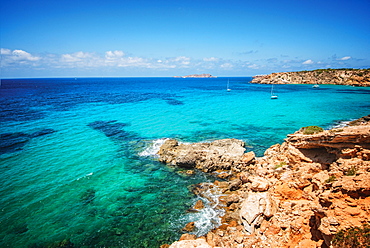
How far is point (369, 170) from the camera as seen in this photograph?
1057 centimetres

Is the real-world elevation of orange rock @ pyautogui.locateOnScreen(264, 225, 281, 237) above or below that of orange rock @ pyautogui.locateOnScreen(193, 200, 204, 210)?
above

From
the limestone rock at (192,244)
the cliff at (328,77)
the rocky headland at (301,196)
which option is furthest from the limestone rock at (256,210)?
the cliff at (328,77)

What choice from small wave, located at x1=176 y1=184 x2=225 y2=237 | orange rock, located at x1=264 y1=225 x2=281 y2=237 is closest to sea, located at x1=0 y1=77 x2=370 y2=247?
small wave, located at x1=176 y1=184 x2=225 y2=237

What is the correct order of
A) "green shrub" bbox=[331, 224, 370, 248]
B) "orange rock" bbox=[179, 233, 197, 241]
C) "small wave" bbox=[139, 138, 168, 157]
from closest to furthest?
"green shrub" bbox=[331, 224, 370, 248] < "orange rock" bbox=[179, 233, 197, 241] < "small wave" bbox=[139, 138, 168, 157]

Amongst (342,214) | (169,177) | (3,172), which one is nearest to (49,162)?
(3,172)

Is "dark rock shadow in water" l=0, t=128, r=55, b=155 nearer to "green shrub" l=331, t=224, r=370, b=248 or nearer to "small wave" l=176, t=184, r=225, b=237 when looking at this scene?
"small wave" l=176, t=184, r=225, b=237

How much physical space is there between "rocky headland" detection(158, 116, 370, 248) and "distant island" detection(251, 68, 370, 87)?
474ft

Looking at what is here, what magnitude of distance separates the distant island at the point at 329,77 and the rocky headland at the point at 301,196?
474 feet

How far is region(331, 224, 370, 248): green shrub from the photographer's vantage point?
294 inches

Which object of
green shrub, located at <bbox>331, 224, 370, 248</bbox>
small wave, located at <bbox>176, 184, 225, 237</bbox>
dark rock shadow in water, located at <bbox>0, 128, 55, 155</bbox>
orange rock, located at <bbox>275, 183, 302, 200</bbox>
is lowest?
small wave, located at <bbox>176, 184, 225, 237</bbox>

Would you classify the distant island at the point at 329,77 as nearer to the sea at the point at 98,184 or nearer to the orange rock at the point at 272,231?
the sea at the point at 98,184

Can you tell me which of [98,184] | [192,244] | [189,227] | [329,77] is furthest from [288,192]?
[329,77]

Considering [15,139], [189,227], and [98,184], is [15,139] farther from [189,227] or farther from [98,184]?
[189,227]

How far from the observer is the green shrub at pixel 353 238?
24.5 feet
